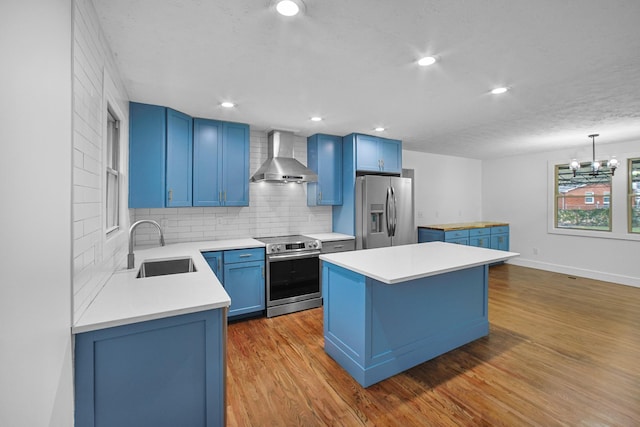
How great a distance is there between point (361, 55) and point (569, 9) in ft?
3.74

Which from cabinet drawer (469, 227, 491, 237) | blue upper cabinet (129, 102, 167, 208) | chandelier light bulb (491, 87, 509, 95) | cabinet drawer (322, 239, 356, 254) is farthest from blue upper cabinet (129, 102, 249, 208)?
cabinet drawer (469, 227, 491, 237)

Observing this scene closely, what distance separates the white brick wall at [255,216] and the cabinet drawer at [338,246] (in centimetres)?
67

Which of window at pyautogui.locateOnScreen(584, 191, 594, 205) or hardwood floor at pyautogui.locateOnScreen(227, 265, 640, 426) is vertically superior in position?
window at pyautogui.locateOnScreen(584, 191, 594, 205)

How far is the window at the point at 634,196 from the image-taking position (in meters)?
4.64

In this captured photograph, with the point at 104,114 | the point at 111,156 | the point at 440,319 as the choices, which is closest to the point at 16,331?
the point at 104,114

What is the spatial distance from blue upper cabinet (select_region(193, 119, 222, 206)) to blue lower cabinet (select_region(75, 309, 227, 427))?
7.31 ft

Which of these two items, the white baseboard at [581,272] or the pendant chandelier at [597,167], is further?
the white baseboard at [581,272]

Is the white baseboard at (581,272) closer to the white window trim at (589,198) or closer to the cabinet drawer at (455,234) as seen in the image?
the white window trim at (589,198)

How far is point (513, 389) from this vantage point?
2.10m

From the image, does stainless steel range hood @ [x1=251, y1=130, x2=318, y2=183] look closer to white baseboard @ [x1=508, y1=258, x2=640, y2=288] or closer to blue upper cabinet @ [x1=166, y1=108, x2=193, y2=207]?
blue upper cabinet @ [x1=166, y1=108, x2=193, y2=207]

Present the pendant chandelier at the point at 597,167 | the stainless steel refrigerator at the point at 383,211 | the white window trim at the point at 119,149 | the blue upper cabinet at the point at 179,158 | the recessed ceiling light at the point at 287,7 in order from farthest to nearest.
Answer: the pendant chandelier at the point at 597,167 < the stainless steel refrigerator at the point at 383,211 < the blue upper cabinet at the point at 179,158 < the white window trim at the point at 119,149 < the recessed ceiling light at the point at 287,7

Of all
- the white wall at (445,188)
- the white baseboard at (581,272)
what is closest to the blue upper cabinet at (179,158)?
the white wall at (445,188)

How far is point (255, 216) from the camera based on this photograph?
4102 millimetres

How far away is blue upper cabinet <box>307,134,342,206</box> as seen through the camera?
13.8 ft
